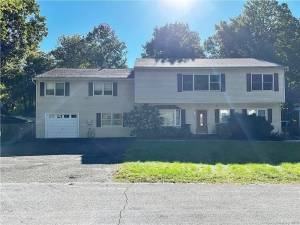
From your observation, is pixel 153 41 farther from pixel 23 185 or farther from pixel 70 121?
pixel 23 185

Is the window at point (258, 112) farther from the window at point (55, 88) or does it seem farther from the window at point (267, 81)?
the window at point (55, 88)

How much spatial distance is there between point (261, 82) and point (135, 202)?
2309cm

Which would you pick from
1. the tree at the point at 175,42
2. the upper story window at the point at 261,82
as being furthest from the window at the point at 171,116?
the tree at the point at 175,42

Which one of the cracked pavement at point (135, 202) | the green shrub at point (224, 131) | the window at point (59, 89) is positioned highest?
the window at point (59, 89)

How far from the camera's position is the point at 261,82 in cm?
2961

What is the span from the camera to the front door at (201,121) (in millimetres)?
30562

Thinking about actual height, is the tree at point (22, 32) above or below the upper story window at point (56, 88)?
above

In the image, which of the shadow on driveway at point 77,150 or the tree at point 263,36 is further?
the tree at point 263,36

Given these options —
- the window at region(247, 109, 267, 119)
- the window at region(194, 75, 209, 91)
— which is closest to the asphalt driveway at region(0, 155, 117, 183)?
the window at region(194, 75, 209, 91)

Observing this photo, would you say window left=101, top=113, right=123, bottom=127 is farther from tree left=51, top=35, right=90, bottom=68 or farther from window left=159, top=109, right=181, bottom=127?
tree left=51, top=35, right=90, bottom=68

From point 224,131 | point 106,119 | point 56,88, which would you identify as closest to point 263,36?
point 224,131

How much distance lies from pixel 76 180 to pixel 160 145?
10935 millimetres

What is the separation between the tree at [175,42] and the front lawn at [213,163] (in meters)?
Result: 29.5

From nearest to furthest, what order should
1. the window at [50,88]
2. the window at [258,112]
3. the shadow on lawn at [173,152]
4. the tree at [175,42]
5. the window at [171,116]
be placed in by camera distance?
the shadow on lawn at [173,152] → the window at [171,116] → the window at [258,112] → the window at [50,88] → the tree at [175,42]
